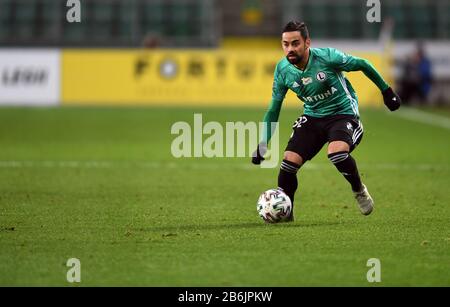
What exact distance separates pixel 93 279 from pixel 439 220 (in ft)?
14.2

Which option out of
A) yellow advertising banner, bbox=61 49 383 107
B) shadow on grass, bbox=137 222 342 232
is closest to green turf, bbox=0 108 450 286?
shadow on grass, bbox=137 222 342 232

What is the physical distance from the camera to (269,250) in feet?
28.2

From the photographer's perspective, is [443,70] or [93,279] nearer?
[93,279]

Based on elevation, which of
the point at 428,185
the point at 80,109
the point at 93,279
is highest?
the point at 93,279

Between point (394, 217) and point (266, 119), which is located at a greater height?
point (266, 119)

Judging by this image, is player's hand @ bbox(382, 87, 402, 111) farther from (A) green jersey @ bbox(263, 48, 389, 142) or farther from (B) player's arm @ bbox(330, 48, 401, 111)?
(A) green jersey @ bbox(263, 48, 389, 142)

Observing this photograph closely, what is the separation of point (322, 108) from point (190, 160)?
734 cm

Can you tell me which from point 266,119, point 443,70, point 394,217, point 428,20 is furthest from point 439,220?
point 428,20

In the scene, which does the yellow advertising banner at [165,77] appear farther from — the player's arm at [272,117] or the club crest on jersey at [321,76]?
the club crest on jersey at [321,76]

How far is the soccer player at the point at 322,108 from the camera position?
32.9 feet

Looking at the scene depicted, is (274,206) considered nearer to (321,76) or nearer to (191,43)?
(321,76)

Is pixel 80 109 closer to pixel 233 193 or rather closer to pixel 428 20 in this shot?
pixel 428 20

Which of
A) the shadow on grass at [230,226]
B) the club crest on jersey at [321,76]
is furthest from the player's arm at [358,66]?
the shadow on grass at [230,226]

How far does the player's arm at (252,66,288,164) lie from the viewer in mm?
10156
